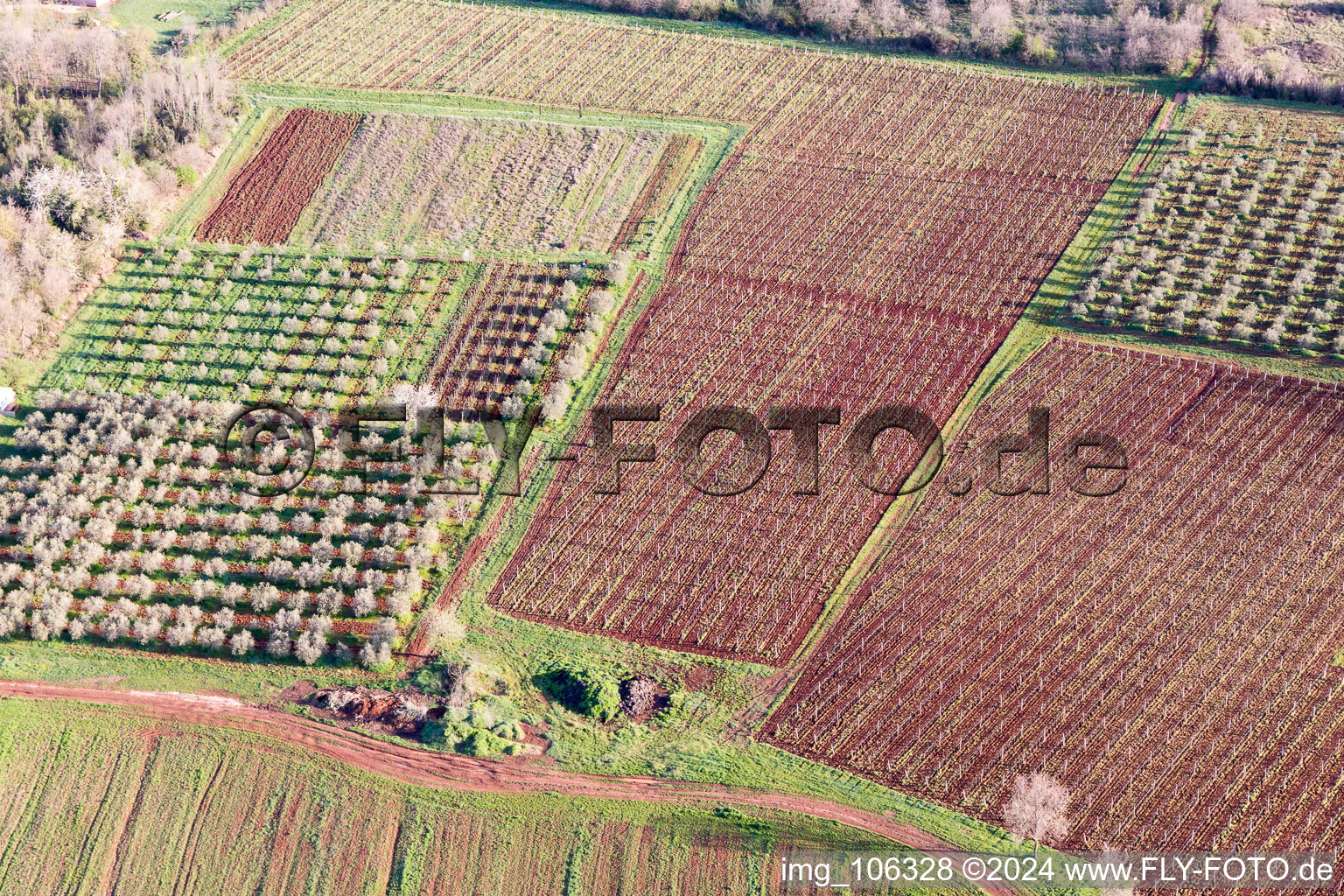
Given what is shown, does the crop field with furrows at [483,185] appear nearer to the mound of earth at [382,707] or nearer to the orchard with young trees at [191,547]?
the orchard with young trees at [191,547]

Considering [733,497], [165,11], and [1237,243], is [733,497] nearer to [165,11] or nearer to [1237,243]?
[1237,243]

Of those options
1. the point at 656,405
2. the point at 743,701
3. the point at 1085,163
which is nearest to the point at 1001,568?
the point at 743,701

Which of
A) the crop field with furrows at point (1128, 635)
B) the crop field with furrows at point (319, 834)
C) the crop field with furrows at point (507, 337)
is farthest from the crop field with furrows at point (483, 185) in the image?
the crop field with furrows at point (319, 834)

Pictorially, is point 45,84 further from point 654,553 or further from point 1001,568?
point 1001,568

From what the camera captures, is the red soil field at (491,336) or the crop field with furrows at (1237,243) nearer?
the red soil field at (491,336)

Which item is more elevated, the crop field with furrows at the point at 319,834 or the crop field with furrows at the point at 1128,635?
the crop field with furrows at the point at 319,834

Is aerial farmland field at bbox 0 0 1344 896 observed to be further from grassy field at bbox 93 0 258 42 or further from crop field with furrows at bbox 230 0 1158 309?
grassy field at bbox 93 0 258 42
